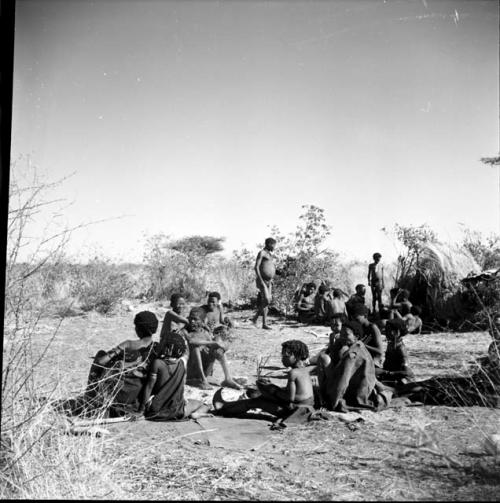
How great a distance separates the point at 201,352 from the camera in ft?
19.8

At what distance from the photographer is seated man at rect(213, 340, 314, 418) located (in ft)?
15.3

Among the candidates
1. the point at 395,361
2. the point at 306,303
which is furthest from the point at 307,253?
the point at 395,361

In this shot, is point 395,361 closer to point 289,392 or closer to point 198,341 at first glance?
point 289,392

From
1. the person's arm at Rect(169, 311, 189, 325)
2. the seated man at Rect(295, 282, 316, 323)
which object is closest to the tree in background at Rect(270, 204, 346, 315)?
the seated man at Rect(295, 282, 316, 323)

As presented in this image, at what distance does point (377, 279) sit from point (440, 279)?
1260 mm

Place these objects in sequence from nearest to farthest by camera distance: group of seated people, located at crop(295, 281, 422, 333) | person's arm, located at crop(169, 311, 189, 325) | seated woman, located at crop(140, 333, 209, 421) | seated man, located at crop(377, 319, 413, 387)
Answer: seated woman, located at crop(140, 333, 209, 421) < seated man, located at crop(377, 319, 413, 387) < person's arm, located at crop(169, 311, 189, 325) < group of seated people, located at crop(295, 281, 422, 333)

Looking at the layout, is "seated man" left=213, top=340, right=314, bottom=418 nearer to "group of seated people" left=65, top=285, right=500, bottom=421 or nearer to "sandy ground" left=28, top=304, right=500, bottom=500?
"group of seated people" left=65, top=285, right=500, bottom=421

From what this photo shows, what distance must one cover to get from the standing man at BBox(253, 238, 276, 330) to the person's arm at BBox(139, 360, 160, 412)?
496cm

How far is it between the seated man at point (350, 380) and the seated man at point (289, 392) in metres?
0.27

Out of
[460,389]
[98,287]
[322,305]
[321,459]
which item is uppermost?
[98,287]

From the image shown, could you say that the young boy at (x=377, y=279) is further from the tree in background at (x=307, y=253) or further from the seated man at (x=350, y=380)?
the seated man at (x=350, y=380)

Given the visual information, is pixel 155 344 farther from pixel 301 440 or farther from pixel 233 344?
pixel 233 344

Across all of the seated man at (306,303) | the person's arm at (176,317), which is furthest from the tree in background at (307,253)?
the person's arm at (176,317)

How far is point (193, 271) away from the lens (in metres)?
13.2
